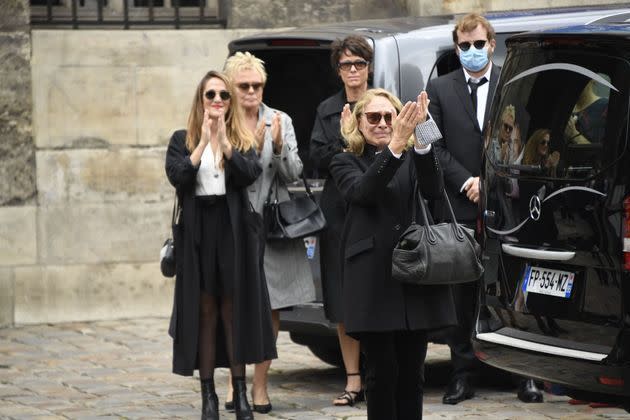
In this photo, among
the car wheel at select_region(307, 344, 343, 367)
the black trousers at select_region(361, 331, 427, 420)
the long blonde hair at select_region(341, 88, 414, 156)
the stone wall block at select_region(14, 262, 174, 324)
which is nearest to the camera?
the black trousers at select_region(361, 331, 427, 420)

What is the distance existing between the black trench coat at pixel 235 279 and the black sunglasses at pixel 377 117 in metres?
1.30

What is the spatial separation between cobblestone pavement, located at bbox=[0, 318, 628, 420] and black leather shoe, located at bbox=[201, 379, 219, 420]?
207mm

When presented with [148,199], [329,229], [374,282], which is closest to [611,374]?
[374,282]

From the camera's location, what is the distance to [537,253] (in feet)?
22.7

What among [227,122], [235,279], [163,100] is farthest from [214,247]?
[163,100]

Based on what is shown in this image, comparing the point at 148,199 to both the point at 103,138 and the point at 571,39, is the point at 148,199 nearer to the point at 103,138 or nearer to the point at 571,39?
the point at 103,138

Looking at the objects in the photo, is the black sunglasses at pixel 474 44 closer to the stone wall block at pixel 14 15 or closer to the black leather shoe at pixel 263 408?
the black leather shoe at pixel 263 408

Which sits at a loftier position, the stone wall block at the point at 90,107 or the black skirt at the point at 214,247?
the stone wall block at the point at 90,107

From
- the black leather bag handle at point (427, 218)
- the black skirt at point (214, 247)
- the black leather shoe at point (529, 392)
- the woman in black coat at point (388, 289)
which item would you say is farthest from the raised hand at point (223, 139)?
the black leather shoe at point (529, 392)

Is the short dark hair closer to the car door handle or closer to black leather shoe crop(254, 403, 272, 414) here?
the car door handle

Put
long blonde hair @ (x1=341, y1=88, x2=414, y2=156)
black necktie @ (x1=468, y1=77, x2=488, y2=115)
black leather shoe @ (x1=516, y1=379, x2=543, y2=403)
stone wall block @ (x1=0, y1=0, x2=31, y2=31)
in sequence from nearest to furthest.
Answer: long blonde hair @ (x1=341, y1=88, x2=414, y2=156) → black leather shoe @ (x1=516, y1=379, x2=543, y2=403) → black necktie @ (x1=468, y1=77, x2=488, y2=115) → stone wall block @ (x1=0, y1=0, x2=31, y2=31)

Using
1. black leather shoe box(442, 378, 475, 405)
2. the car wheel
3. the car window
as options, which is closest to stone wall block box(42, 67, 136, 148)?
the car wheel

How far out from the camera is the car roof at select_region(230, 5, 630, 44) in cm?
888

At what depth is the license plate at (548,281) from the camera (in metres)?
6.72
